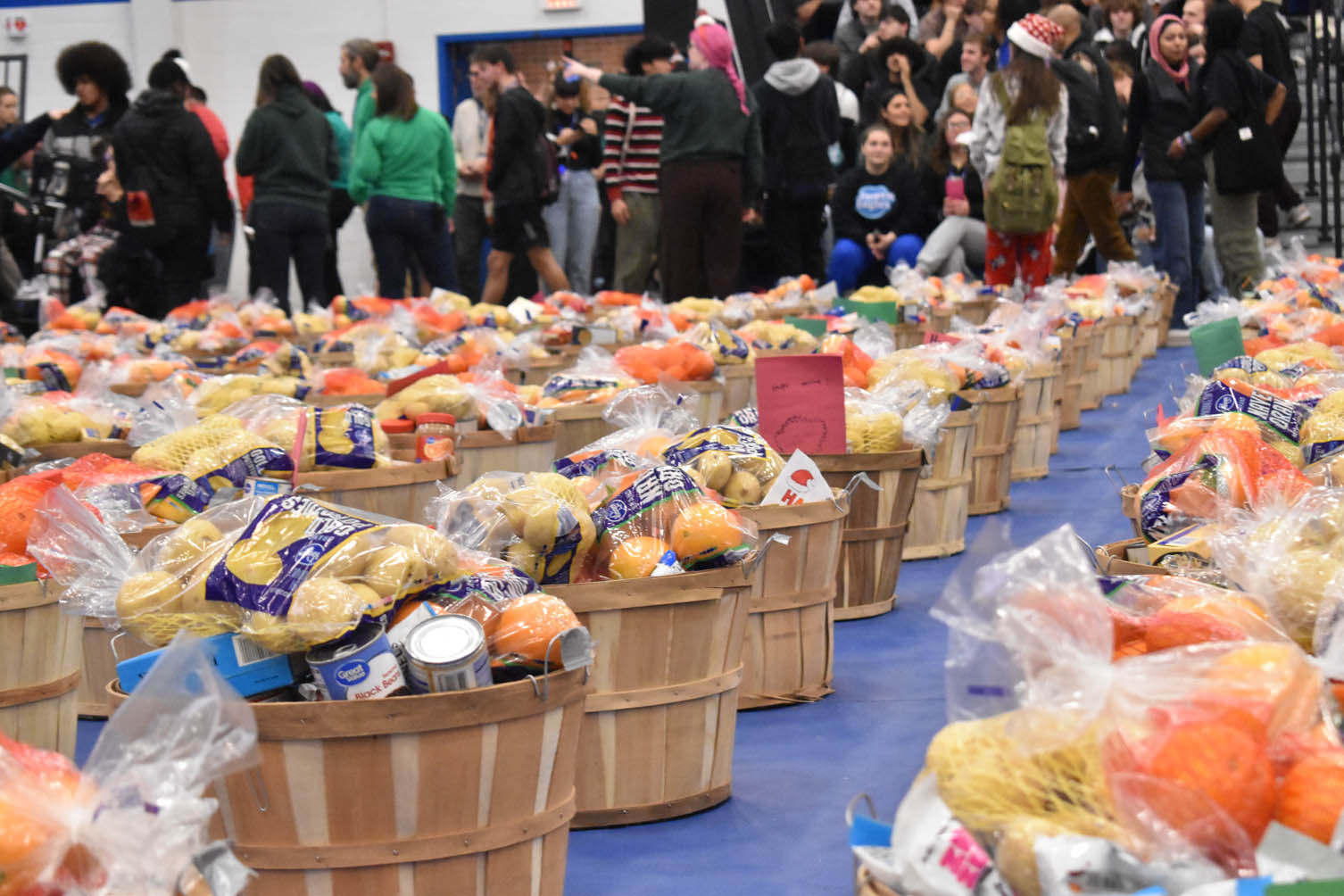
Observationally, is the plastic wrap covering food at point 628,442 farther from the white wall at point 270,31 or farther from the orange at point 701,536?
the white wall at point 270,31

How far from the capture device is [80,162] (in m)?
8.80

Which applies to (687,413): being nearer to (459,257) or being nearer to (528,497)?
(528,497)

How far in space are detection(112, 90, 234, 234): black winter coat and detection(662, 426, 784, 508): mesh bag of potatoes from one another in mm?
5695

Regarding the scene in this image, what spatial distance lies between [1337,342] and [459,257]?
7.36 meters

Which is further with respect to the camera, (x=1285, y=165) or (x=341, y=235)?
(x=341, y=235)

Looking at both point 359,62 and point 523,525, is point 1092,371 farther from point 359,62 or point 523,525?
point 523,525

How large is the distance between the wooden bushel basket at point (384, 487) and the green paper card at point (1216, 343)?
1754 millimetres

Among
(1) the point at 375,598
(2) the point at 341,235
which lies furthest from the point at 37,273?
(1) the point at 375,598

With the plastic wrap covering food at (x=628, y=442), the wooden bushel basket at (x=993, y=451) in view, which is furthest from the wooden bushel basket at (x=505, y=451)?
the wooden bushel basket at (x=993, y=451)

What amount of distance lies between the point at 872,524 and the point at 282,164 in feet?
17.2

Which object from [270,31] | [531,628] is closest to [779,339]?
[531,628]

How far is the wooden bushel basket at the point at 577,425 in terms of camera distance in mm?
4273

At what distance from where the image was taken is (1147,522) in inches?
88.7

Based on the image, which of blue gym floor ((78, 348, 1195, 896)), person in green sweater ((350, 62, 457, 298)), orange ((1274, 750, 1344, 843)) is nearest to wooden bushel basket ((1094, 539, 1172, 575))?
blue gym floor ((78, 348, 1195, 896))
